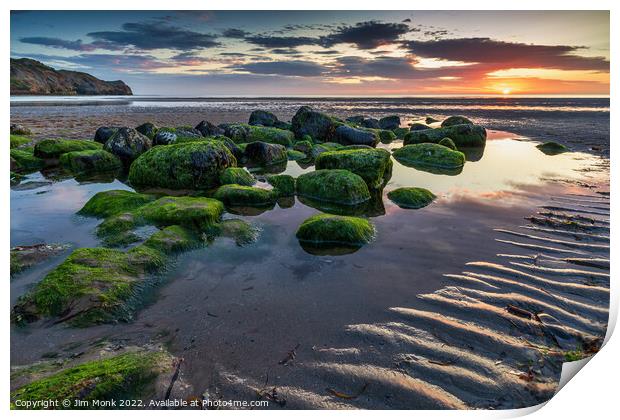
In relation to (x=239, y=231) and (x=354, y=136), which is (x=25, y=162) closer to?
(x=239, y=231)

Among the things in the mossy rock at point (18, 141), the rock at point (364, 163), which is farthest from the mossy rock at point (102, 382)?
the mossy rock at point (18, 141)

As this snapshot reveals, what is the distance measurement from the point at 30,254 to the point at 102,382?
3.70 meters

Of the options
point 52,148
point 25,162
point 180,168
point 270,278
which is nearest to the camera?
point 270,278

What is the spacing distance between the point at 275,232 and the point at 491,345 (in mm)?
4357

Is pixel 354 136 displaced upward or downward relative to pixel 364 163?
downward

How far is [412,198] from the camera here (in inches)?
352

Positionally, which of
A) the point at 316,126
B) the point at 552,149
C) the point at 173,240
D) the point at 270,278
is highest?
the point at 316,126

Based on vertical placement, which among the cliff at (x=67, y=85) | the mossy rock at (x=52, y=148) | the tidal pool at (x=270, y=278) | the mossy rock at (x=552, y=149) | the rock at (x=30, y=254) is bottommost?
the mossy rock at (x=552, y=149)

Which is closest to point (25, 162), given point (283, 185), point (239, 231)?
point (283, 185)

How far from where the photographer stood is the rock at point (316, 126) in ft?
68.2

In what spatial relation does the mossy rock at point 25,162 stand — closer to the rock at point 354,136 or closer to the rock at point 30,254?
the rock at point 30,254

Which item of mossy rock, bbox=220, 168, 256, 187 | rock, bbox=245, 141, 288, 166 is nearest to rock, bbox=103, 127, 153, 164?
rock, bbox=245, 141, 288, 166

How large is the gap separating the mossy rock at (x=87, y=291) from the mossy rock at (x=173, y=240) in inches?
23.8

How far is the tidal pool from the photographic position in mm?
3717
